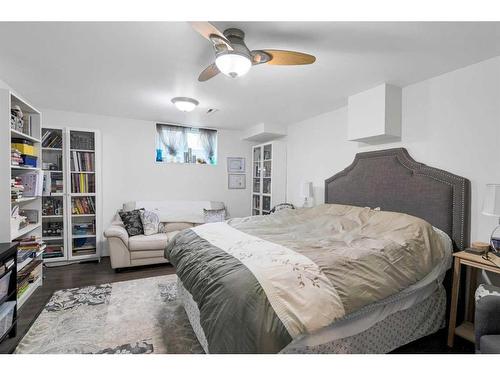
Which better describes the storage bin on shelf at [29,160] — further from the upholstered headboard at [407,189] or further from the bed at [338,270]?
the upholstered headboard at [407,189]

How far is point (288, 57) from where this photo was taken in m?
1.76

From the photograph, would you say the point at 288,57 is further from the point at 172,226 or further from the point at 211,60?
the point at 172,226

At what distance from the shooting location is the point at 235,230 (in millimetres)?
2531

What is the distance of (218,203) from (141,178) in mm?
1418

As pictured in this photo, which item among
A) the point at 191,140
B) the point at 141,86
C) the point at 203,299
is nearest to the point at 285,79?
the point at 141,86

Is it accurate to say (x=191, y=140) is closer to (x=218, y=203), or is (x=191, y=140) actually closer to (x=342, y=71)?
(x=218, y=203)

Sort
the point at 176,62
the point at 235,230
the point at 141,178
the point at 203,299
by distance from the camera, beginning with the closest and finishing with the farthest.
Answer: the point at 203,299, the point at 176,62, the point at 235,230, the point at 141,178

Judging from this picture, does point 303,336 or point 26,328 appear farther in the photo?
point 26,328

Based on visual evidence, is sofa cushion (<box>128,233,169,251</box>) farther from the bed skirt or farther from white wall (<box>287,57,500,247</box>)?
white wall (<box>287,57,500,247</box>)

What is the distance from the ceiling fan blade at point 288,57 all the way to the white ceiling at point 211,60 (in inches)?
5.9

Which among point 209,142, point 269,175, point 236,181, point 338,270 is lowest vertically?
point 338,270

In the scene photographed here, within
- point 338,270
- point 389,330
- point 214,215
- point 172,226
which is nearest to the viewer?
point 338,270

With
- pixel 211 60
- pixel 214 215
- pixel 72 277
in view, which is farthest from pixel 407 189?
pixel 72 277

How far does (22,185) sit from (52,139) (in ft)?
4.50
